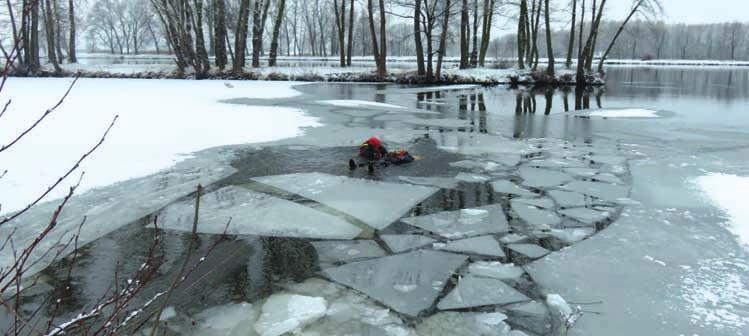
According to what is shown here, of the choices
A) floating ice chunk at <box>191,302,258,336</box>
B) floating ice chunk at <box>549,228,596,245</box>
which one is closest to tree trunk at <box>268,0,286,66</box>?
floating ice chunk at <box>549,228,596,245</box>

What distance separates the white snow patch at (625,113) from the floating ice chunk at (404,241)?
11433mm

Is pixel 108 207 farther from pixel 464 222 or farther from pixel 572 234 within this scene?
pixel 572 234

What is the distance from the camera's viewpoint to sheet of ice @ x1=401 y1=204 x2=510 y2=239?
4.86m

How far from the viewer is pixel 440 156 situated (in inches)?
325

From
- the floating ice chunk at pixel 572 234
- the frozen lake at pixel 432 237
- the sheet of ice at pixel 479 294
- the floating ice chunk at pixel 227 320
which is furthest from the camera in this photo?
the floating ice chunk at pixel 572 234

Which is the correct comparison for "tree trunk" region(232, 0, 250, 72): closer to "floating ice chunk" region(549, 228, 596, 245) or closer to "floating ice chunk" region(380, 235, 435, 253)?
"floating ice chunk" region(380, 235, 435, 253)

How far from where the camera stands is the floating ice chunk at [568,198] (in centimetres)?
576

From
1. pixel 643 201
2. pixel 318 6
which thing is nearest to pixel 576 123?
pixel 643 201


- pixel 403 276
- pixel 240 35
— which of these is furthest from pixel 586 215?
pixel 240 35

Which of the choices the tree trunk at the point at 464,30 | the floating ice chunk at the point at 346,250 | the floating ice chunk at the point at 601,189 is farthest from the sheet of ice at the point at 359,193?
the tree trunk at the point at 464,30

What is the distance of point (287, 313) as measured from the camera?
10.9ft

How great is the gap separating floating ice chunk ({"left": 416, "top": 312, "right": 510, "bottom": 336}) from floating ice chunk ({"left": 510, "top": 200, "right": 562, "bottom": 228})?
78.0 inches

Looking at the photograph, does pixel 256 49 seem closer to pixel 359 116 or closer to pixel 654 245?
pixel 359 116

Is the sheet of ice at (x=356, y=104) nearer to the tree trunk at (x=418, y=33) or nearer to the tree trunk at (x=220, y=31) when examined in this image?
the tree trunk at (x=418, y=33)
